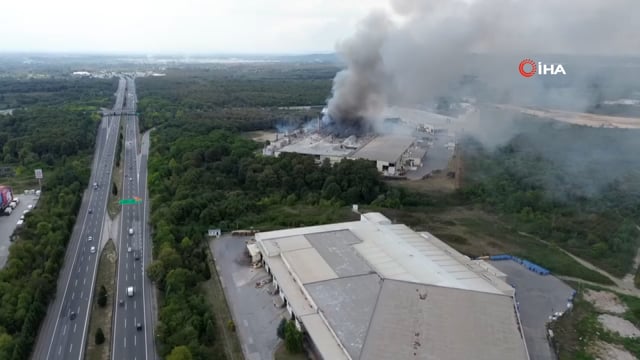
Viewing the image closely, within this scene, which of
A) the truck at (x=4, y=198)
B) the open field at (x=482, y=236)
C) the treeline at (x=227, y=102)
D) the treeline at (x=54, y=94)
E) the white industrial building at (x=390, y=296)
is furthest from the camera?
the treeline at (x=54, y=94)

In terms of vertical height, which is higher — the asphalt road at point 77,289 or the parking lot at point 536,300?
the parking lot at point 536,300

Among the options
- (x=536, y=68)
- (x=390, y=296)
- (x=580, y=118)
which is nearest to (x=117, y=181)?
(x=390, y=296)

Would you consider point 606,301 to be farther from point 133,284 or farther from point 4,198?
point 4,198

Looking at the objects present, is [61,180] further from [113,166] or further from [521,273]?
[521,273]

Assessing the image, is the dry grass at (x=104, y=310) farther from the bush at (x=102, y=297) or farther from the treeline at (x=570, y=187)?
the treeline at (x=570, y=187)

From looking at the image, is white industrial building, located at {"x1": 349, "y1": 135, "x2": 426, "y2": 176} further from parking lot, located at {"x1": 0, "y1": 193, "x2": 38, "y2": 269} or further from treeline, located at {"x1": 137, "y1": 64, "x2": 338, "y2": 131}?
parking lot, located at {"x1": 0, "y1": 193, "x2": 38, "y2": 269}

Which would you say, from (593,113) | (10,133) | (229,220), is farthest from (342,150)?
(10,133)

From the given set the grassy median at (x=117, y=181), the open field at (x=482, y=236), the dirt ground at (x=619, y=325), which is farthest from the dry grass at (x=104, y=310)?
the dirt ground at (x=619, y=325)
